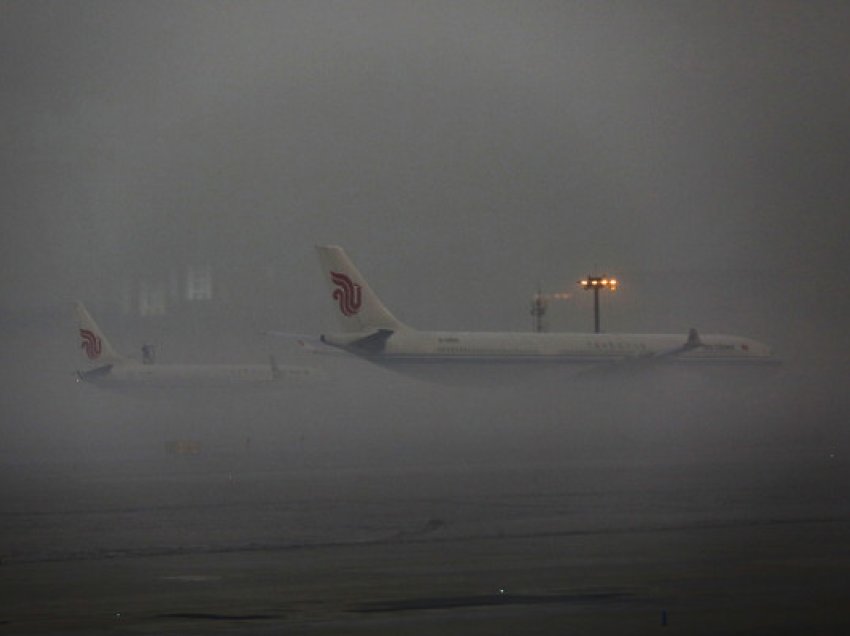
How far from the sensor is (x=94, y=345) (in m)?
130

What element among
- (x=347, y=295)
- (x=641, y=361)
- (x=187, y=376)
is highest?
(x=347, y=295)

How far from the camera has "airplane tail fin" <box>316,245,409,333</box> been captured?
9344 cm

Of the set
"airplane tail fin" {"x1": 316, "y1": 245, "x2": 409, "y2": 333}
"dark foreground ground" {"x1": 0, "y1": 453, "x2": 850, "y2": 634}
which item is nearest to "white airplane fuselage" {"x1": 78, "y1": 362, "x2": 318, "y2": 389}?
"airplane tail fin" {"x1": 316, "y1": 245, "x2": 409, "y2": 333}

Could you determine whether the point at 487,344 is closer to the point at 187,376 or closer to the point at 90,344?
the point at 187,376

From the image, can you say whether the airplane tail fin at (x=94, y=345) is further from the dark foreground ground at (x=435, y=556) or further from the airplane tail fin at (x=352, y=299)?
the dark foreground ground at (x=435, y=556)

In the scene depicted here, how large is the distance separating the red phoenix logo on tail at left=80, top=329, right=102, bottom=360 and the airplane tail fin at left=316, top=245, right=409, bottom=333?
40.6 m

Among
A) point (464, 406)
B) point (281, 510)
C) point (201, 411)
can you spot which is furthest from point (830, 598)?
point (201, 411)

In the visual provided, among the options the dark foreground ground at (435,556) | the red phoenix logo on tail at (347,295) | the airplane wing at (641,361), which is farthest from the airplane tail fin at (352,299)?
the dark foreground ground at (435,556)

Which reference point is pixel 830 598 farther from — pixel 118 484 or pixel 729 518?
pixel 118 484

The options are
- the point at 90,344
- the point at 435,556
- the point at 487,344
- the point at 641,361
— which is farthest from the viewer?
the point at 90,344

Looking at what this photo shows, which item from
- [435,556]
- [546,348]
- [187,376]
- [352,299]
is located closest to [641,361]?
[546,348]

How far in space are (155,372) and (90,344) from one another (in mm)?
6172

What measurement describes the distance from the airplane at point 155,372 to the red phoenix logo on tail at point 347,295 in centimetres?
3332

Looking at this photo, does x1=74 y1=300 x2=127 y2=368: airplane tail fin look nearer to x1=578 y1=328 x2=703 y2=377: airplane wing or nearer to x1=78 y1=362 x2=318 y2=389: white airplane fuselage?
x1=78 y1=362 x2=318 y2=389: white airplane fuselage
